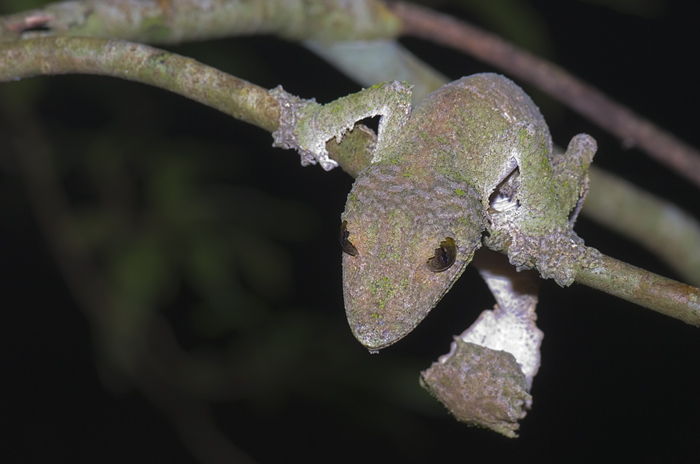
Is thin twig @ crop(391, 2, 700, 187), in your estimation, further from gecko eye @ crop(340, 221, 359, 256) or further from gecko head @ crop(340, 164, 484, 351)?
gecko eye @ crop(340, 221, 359, 256)

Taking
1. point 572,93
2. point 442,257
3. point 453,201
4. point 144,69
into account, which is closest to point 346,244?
point 442,257

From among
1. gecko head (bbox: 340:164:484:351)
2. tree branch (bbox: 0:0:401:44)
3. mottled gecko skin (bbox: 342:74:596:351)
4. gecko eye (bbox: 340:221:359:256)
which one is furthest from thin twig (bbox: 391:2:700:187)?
gecko eye (bbox: 340:221:359:256)

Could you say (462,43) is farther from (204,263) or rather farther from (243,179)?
(243,179)

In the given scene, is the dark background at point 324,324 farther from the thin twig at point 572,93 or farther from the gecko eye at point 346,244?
the gecko eye at point 346,244

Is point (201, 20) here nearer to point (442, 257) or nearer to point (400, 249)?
point (400, 249)

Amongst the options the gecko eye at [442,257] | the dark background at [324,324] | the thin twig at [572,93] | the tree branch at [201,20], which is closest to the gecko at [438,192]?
the gecko eye at [442,257]

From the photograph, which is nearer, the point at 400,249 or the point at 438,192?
the point at 400,249
